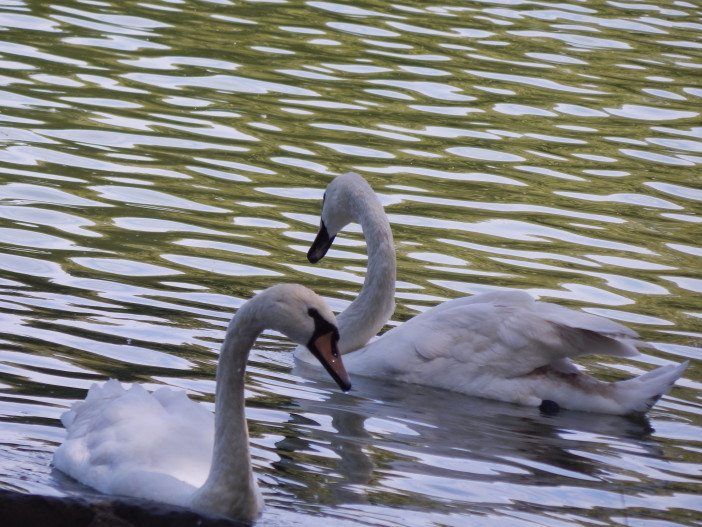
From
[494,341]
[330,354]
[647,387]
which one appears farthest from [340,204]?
[330,354]

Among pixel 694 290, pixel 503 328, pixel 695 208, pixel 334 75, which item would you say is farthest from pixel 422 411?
pixel 334 75

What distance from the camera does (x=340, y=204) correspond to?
985cm

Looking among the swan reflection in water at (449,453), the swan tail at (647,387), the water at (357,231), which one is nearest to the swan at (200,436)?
the water at (357,231)

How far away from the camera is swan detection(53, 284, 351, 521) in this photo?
20.9ft

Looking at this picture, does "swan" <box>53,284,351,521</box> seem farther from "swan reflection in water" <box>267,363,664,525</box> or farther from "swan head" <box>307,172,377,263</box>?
"swan head" <box>307,172,377,263</box>

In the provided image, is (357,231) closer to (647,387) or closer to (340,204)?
(340,204)

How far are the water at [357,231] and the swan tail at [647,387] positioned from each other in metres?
0.19

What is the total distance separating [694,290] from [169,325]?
3562 millimetres

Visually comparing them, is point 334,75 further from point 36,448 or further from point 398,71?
point 36,448

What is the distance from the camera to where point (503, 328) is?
28.7 feet

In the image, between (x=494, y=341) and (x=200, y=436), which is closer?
(x=200, y=436)

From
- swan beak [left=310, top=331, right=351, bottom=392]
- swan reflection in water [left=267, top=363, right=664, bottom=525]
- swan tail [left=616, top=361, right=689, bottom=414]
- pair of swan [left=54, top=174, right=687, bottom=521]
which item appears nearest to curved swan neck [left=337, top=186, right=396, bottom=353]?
pair of swan [left=54, top=174, right=687, bottom=521]

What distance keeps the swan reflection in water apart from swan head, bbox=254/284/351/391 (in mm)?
678

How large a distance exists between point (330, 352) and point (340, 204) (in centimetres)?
330
